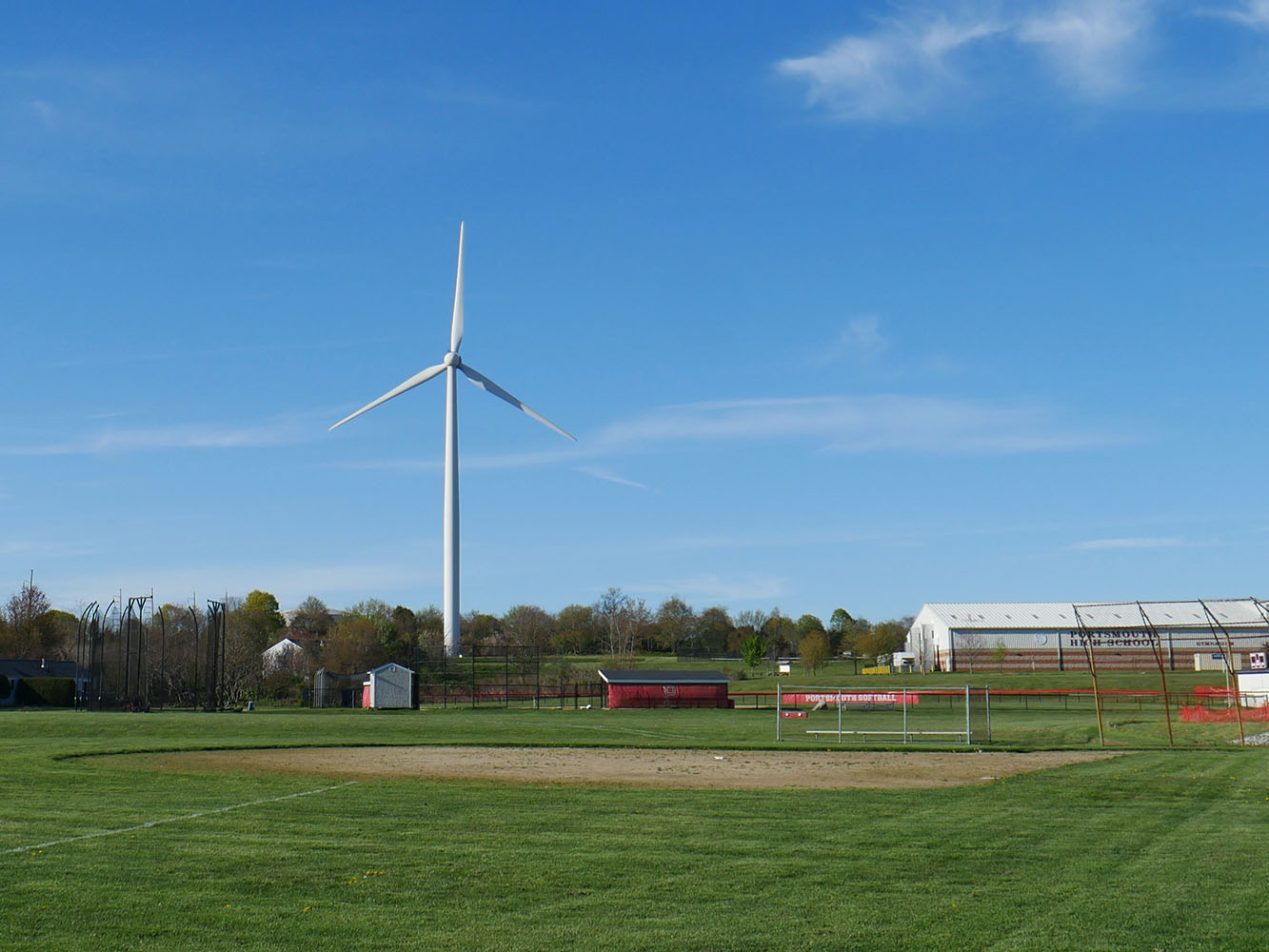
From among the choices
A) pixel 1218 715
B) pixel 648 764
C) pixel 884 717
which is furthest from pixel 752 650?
pixel 648 764

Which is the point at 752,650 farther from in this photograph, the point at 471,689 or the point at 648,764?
the point at 648,764

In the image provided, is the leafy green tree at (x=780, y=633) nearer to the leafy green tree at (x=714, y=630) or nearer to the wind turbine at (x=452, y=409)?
the leafy green tree at (x=714, y=630)

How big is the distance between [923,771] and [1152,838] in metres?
11.2

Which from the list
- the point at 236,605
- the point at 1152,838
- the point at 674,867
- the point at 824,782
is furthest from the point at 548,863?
the point at 236,605

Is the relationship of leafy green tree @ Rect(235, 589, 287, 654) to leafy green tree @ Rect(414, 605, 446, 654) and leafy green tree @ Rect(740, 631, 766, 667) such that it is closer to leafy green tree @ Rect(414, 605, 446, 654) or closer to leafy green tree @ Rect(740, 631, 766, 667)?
leafy green tree @ Rect(414, 605, 446, 654)

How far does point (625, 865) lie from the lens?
13148mm

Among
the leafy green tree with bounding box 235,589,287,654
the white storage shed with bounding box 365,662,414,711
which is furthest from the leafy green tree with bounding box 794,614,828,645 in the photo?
the white storage shed with bounding box 365,662,414,711

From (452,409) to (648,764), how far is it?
244 feet

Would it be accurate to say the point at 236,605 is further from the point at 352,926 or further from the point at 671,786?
the point at 352,926

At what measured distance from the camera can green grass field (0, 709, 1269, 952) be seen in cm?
1001

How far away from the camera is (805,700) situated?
8212 centimetres

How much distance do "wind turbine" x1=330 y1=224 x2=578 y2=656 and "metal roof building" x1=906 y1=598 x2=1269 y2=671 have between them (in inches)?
2362

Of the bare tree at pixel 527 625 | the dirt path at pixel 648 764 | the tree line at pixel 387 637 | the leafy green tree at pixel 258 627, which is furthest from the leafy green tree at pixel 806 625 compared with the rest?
the dirt path at pixel 648 764

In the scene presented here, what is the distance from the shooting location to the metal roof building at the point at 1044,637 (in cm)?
12758
